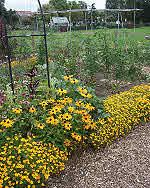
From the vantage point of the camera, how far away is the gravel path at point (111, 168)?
2.82 meters

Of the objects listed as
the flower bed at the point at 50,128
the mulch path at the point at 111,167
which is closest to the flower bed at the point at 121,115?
the flower bed at the point at 50,128

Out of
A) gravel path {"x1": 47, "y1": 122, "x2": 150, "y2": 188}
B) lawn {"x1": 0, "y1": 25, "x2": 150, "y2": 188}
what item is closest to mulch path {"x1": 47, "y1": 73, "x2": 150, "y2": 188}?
gravel path {"x1": 47, "y1": 122, "x2": 150, "y2": 188}

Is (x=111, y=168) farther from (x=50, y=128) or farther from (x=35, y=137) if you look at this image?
(x=35, y=137)

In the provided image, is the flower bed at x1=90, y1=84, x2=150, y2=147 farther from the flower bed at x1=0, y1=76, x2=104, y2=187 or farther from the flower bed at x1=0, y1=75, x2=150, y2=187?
the flower bed at x1=0, y1=76, x2=104, y2=187

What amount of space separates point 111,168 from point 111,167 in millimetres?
21

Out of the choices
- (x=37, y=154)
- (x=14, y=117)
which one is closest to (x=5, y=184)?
(x=37, y=154)

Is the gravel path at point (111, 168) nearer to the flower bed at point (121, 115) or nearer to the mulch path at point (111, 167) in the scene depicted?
the mulch path at point (111, 167)

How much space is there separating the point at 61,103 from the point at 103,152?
0.98 metres

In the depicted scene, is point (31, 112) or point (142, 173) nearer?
Answer: point (142, 173)

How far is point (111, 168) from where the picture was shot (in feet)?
10.1

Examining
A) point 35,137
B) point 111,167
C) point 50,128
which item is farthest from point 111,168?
point 35,137

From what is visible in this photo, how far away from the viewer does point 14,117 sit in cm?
306

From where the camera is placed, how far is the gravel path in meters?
2.82

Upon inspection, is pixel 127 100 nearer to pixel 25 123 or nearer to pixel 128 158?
pixel 128 158
